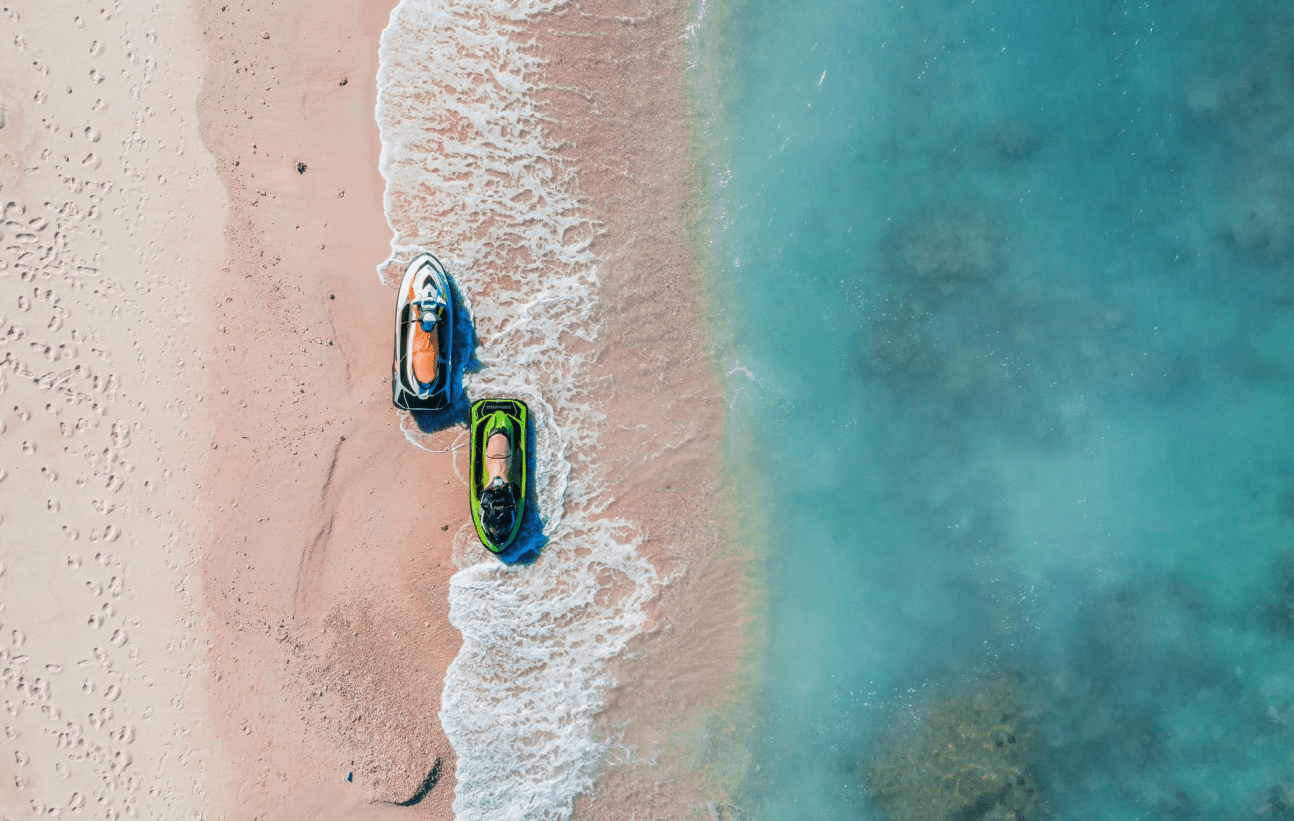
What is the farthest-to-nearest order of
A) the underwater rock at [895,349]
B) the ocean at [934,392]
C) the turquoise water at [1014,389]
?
the underwater rock at [895,349] < the turquoise water at [1014,389] < the ocean at [934,392]

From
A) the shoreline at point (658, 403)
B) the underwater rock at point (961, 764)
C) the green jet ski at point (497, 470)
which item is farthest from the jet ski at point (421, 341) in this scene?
the underwater rock at point (961, 764)

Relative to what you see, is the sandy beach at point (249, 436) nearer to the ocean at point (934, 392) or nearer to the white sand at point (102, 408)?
the white sand at point (102, 408)

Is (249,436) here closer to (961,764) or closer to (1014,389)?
(1014,389)

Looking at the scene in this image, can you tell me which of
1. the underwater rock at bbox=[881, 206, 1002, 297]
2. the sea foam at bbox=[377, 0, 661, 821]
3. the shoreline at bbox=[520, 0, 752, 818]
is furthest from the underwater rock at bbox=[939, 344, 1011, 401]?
the sea foam at bbox=[377, 0, 661, 821]

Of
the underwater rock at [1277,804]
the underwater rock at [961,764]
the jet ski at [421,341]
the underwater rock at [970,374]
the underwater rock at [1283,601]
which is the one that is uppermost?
the jet ski at [421,341]

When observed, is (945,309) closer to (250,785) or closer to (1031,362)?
(1031,362)

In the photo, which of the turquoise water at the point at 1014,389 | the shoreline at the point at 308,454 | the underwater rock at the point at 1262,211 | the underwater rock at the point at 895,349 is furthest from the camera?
the underwater rock at the point at 1262,211
